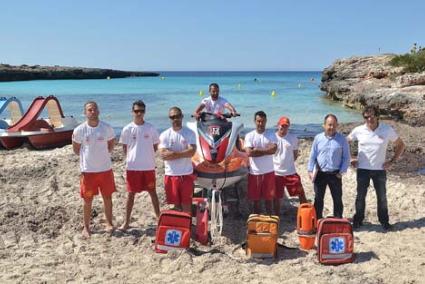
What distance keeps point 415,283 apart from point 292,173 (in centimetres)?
224

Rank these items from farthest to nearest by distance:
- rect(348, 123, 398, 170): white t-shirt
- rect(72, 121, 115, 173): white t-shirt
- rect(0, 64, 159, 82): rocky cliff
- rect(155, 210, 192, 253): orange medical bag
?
rect(0, 64, 159, 82): rocky cliff, rect(348, 123, 398, 170): white t-shirt, rect(72, 121, 115, 173): white t-shirt, rect(155, 210, 192, 253): orange medical bag

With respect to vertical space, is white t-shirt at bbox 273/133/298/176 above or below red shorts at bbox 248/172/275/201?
above

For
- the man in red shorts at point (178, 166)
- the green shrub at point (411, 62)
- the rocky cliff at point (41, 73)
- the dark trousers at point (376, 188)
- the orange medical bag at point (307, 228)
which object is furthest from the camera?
the rocky cliff at point (41, 73)

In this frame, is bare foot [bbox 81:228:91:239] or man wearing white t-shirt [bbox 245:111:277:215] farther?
man wearing white t-shirt [bbox 245:111:277:215]

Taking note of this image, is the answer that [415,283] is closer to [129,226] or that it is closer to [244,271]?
[244,271]

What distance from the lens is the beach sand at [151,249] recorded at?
507 cm

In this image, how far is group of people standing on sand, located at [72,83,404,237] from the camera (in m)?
6.02

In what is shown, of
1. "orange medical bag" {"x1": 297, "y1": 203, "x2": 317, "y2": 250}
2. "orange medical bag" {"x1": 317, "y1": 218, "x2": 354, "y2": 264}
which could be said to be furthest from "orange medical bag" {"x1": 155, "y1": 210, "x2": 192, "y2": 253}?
"orange medical bag" {"x1": 317, "y1": 218, "x2": 354, "y2": 264}

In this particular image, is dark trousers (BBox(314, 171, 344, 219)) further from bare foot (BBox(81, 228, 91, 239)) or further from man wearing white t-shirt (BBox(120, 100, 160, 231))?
bare foot (BBox(81, 228, 91, 239))

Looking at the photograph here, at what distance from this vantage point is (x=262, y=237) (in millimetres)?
5492

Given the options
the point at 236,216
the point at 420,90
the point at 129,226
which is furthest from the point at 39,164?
the point at 420,90

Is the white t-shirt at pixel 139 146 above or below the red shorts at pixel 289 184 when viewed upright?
above

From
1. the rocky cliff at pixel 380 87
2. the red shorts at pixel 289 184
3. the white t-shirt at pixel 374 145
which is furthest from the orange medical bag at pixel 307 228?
the rocky cliff at pixel 380 87

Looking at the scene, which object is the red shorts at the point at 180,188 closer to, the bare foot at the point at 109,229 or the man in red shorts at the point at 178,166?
the man in red shorts at the point at 178,166
